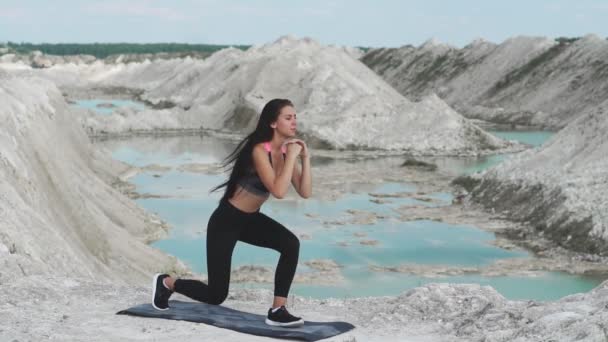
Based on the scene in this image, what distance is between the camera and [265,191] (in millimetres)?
6332

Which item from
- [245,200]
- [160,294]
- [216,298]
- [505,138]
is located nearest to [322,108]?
[505,138]

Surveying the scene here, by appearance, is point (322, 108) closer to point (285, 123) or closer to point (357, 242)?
point (357, 242)

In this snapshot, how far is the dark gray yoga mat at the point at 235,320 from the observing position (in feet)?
21.1

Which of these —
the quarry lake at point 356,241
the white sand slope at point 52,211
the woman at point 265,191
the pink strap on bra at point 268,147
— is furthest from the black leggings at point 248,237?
the quarry lake at point 356,241

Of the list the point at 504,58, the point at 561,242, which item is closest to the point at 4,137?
the point at 561,242

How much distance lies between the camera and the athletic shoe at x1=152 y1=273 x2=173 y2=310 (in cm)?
695

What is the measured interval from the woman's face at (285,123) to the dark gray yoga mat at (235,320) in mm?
1524

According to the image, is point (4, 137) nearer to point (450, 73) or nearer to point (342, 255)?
point (342, 255)

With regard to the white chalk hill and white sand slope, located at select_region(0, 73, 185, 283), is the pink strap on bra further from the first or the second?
the white chalk hill

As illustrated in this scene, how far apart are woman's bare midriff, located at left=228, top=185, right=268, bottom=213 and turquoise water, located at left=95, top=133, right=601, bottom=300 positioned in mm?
7654

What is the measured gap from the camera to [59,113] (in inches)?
1080

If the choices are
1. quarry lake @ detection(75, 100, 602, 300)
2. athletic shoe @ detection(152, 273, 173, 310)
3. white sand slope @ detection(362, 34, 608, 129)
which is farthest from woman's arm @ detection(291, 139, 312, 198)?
white sand slope @ detection(362, 34, 608, 129)

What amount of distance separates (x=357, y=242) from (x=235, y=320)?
16.9m

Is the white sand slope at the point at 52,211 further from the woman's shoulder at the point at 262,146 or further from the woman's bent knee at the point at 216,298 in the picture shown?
the woman's shoulder at the point at 262,146
